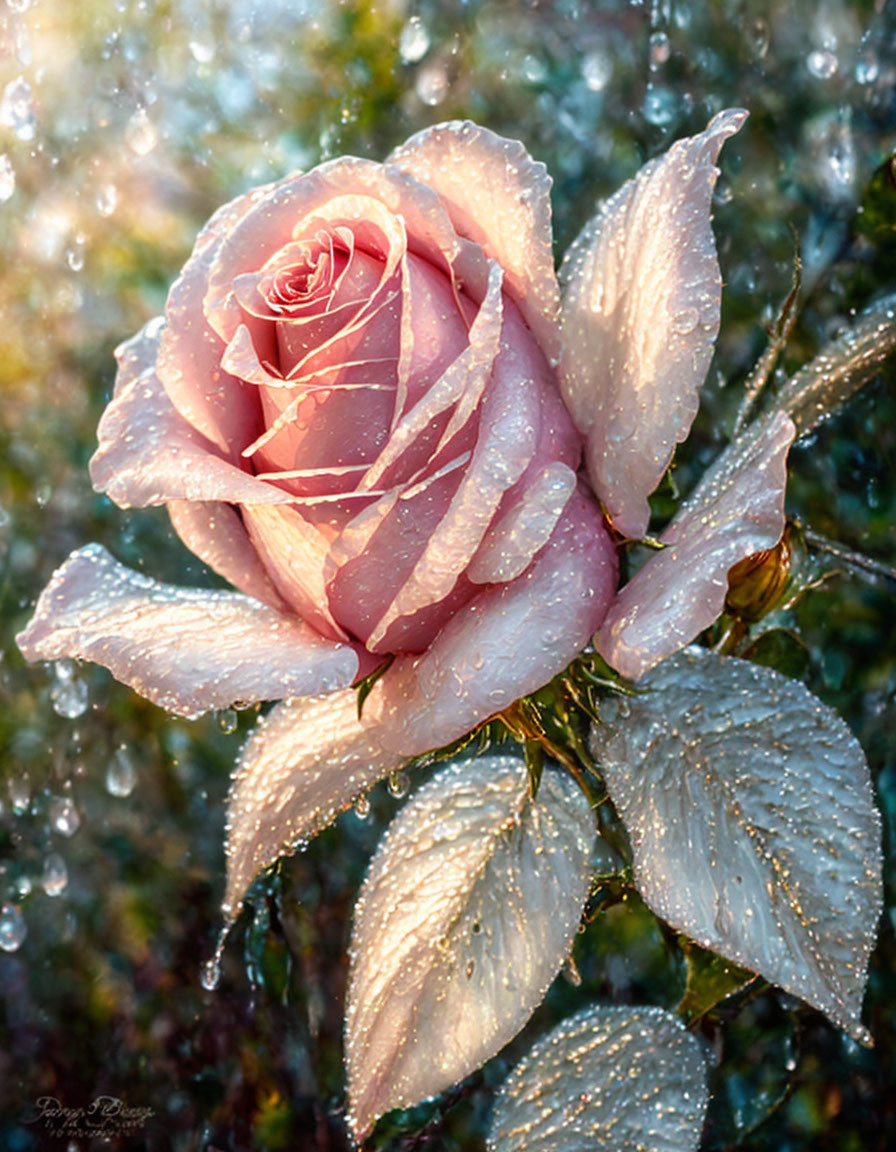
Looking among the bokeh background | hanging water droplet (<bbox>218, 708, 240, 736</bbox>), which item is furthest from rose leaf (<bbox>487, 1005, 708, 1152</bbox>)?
hanging water droplet (<bbox>218, 708, 240, 736</bbox>)

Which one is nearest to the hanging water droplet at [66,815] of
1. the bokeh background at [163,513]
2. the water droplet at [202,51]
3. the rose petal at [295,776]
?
the bokeh background at [163,513]

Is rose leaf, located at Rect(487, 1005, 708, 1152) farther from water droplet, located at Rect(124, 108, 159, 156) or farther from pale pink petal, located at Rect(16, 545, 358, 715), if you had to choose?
water droplet, located at Rect(124, 108, 159, 156)

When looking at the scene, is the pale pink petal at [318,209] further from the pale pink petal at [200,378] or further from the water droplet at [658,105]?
the water droplet at [658,105]

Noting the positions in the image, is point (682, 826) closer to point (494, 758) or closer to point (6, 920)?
point (494, 758)

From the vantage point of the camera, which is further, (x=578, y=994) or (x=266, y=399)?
(x=578, y=994)

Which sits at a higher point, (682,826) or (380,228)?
(380,228)

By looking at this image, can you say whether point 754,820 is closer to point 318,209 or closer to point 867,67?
point 318,209

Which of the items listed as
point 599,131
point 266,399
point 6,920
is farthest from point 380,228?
point 6,920
